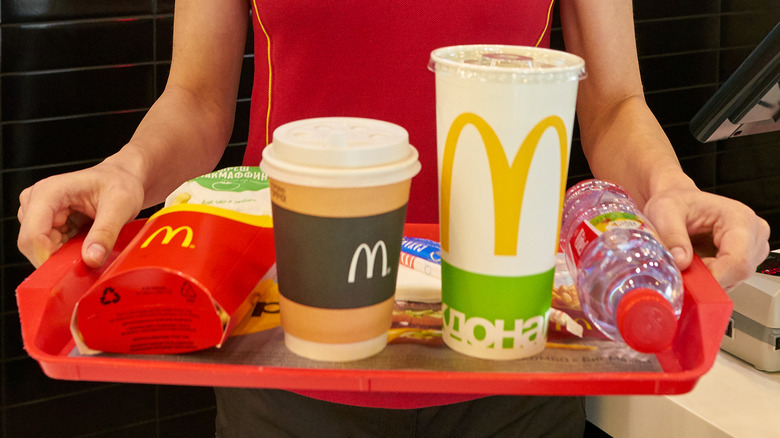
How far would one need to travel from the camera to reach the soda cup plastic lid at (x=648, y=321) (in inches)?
24.1

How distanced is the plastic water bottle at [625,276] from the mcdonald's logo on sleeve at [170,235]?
38 cm

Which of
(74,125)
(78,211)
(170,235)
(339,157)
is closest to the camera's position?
(339,157)

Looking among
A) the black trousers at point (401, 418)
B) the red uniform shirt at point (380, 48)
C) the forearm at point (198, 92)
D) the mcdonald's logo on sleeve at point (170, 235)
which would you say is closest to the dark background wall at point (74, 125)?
the forearm at point (198, 92)

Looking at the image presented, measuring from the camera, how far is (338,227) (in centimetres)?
60

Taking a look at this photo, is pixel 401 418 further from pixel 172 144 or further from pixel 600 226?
pixel 172 144

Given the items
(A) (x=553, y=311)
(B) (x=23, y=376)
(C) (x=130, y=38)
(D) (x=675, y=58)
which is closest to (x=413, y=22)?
(A) (x=553, y=311)

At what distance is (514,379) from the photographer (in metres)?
0.62

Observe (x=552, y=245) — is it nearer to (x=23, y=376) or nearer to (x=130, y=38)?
(x=130, y=38)

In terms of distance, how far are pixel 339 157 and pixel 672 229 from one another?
0.36 m

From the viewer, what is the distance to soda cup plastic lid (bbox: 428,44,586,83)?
0.58 meters

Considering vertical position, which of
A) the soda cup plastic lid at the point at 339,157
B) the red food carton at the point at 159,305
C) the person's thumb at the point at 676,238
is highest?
the soda cup plastic lid at the point at 339,157

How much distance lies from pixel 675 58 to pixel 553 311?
2.17 m

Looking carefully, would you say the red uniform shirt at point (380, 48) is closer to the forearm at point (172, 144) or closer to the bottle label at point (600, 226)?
the forearm at point (172, 144)

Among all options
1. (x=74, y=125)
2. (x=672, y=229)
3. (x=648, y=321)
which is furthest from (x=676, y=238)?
(x=74, y=125)
